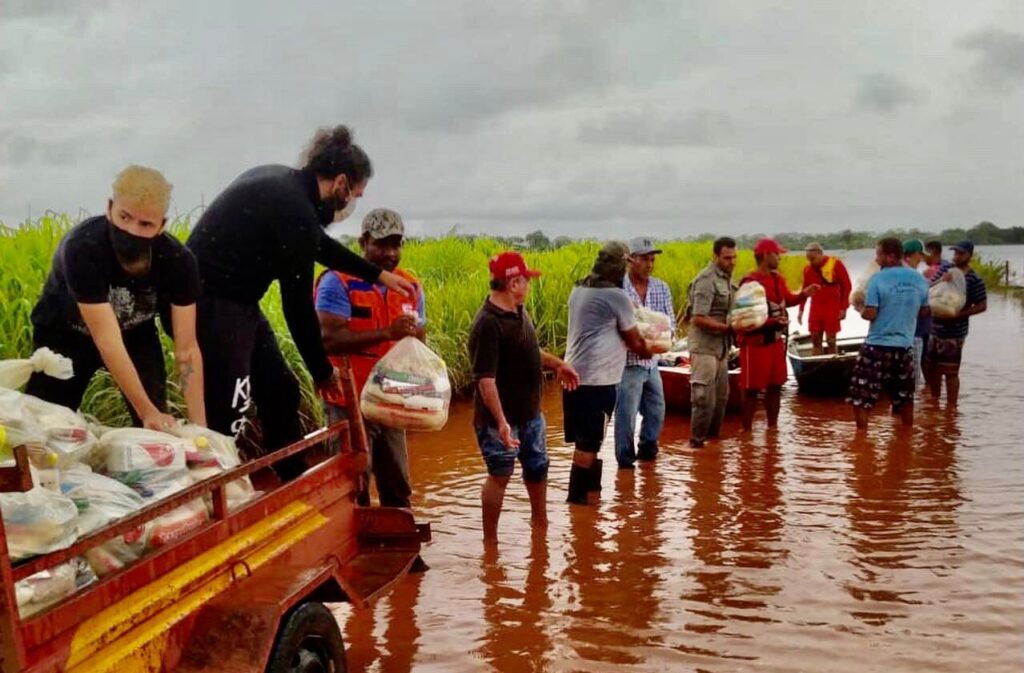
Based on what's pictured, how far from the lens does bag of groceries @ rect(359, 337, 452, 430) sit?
4.21 metres

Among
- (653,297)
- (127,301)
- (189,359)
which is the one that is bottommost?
(189,359)

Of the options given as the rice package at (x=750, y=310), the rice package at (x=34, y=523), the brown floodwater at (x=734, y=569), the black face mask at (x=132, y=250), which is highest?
the black face mask at (x=132, y=250)

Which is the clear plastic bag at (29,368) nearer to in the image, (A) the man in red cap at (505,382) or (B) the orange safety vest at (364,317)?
(B) the orange safety vest at (364,317)

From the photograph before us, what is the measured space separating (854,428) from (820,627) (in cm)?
489

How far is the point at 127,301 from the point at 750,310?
5164mm

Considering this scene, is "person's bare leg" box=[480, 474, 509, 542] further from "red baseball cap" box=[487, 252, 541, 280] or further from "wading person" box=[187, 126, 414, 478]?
"wading person" box=[187, 126, 414, 478]

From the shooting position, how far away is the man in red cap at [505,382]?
15.4ft

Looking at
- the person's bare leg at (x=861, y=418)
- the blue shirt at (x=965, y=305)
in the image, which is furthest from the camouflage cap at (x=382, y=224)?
the blue shirt at (x=965, y=305)

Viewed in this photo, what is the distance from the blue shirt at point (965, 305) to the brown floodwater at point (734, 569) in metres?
1.91

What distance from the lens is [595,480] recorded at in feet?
20.1

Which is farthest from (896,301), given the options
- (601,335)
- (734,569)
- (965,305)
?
(734,569)

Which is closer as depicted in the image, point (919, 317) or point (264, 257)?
point (264, 257)

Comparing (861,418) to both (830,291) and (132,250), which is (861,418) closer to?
(830,291)

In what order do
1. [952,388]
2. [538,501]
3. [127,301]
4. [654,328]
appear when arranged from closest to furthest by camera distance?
1. [127,301]
2. [538,501]
3. [654,328]
4. [952,388]
